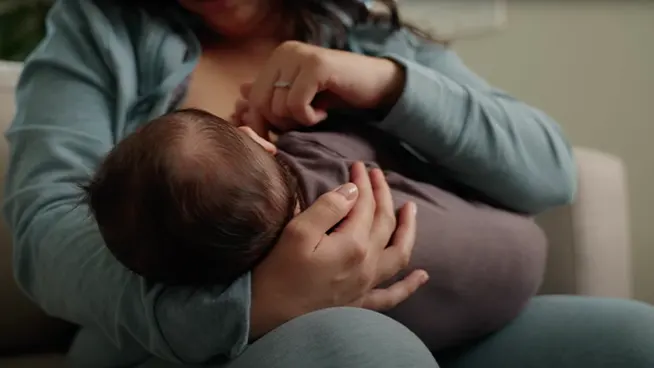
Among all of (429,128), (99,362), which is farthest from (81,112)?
(429,128)

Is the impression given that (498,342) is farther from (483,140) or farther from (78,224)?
(78,224)

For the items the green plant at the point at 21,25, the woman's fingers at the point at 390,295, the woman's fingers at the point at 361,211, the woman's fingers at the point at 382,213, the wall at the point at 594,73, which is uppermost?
the woman's fingers at the point at 361,211

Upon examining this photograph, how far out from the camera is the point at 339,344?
518mm

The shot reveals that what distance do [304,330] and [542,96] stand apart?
51.0 inches

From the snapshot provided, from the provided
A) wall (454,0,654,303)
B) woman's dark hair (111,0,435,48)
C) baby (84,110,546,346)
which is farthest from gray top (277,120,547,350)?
wall (454,0,654,303)

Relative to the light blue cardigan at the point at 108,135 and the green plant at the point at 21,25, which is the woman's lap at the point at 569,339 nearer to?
the light blue cardigan at the point at 108,135

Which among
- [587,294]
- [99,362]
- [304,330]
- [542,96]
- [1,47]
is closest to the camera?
[304,330]

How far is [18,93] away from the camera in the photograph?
85cm

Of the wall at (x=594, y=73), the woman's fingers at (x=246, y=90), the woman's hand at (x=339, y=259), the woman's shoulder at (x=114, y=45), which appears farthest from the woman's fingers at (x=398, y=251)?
the wall at (x=594, y=73)

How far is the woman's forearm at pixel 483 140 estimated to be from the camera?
2.55ft

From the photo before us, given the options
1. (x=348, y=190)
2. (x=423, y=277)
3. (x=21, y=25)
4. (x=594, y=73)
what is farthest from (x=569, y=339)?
(x=21, y=25)

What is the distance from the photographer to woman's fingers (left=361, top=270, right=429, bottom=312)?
0.67 metres

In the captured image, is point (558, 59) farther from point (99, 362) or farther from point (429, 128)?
point (99, 362)

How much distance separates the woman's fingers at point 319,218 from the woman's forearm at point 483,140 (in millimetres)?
156
